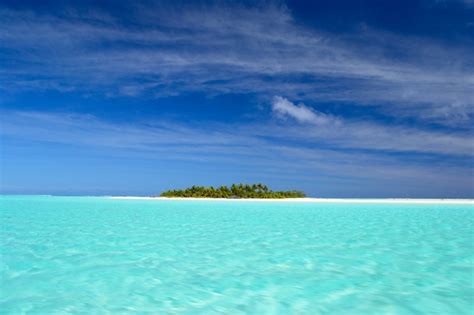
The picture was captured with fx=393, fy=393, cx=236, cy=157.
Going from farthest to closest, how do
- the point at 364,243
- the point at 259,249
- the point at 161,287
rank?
the point at 364,243
the point at 259,249
the point at 161,287

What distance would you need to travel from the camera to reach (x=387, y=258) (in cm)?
955

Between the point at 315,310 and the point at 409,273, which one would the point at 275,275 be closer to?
the point at 315,310

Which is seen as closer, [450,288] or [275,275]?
[450,288]

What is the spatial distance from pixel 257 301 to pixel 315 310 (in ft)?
2.95

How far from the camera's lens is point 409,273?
26.1ft

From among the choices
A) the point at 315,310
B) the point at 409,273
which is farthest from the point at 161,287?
the point at 409,273

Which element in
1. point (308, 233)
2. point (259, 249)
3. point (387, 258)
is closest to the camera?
point (387, 258)

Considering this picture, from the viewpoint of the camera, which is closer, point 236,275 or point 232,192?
point 236,275

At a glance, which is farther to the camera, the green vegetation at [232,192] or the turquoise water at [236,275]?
the green vegetation at [232,192]

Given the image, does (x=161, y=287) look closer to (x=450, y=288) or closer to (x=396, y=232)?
(x=450, y=288)

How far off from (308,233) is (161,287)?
876 centimetres

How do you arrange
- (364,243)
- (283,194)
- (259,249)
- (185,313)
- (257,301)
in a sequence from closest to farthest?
1. (185,313)
2. (257,301)
3. (259,249)
4. (364,243)
5. (283,194)

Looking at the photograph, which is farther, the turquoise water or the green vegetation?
the green vegetation

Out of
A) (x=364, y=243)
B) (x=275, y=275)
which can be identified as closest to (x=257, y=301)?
(x=275, y=275)
